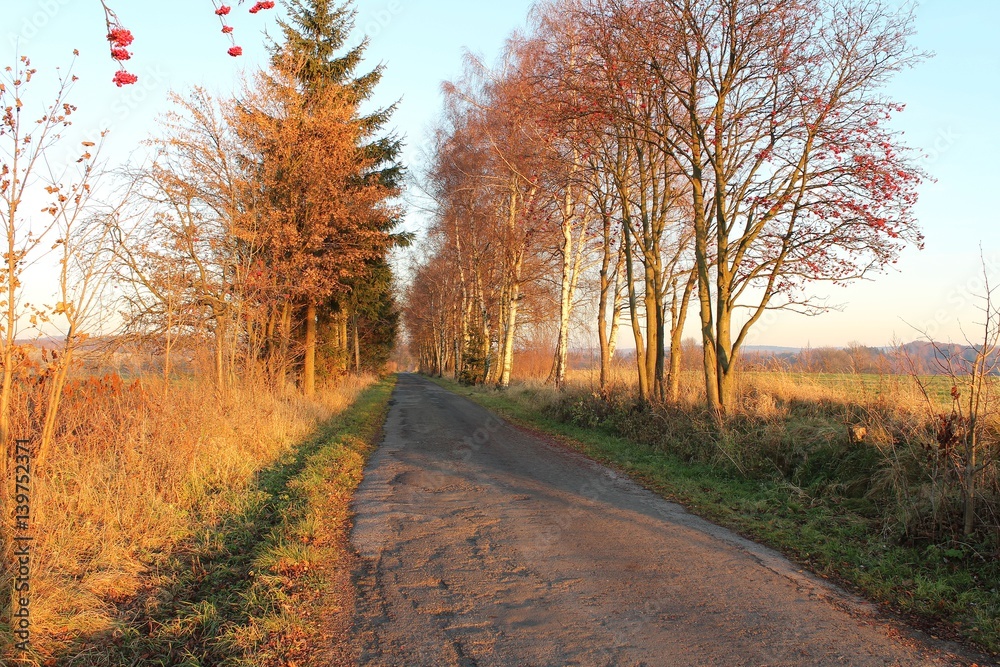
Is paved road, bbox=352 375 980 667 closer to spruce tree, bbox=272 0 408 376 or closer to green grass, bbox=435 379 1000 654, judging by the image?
green grass, bbox=435 379 1000 654

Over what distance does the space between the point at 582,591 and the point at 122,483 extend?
4950 mm

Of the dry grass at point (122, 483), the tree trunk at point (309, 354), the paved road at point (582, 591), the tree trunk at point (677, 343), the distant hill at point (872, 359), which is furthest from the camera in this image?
the tree trunk at point (309, 354)

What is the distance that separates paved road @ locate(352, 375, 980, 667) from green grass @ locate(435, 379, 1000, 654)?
1.24 ft

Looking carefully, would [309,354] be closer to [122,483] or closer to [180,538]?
[122,483]

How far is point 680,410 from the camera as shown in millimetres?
12047

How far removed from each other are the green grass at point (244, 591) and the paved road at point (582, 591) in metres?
0.38

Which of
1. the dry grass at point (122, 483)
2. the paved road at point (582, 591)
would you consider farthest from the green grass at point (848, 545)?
the dry grass at point (122, 483)

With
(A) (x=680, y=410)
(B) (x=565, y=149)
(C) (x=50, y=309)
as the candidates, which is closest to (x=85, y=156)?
(C) (x=50, y=309)

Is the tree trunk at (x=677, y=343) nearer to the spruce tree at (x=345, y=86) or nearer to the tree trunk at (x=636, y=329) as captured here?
the tree trunk at (x=636, y=329)

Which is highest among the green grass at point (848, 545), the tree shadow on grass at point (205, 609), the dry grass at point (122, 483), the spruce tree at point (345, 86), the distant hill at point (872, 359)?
the spruce tree at point (345, 86)

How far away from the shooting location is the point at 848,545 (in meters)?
5.87

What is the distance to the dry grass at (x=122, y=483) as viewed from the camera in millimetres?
4387

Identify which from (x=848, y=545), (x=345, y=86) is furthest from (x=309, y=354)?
(x=848, y=545)

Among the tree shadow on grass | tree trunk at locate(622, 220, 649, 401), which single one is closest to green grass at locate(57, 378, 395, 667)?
the tree shadow on grass
